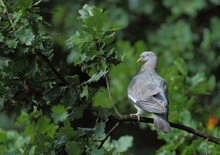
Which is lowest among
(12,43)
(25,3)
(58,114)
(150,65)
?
(58,114)

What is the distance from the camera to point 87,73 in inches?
124

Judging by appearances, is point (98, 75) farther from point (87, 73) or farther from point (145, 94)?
point (145, 94)

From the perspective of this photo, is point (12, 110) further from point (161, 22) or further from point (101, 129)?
point (161, 22)

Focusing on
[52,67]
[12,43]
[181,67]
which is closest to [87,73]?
[52,67]

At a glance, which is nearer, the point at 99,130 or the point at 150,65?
the point at 99,130

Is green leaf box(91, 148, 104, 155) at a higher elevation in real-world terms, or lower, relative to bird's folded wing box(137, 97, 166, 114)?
lower

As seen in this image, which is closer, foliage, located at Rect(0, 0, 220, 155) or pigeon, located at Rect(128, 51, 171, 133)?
foliage, located at Rect(0, 0, 220, 155)

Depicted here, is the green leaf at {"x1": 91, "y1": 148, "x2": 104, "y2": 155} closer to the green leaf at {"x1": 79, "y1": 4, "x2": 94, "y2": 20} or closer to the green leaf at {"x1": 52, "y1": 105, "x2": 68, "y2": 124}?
the green leaf at {"x1": 79, "y1": 4, "x2": 94, "y2": 20}

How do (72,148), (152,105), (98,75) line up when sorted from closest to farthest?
1. (72,148)
2. (98,75)
3. (152,105)

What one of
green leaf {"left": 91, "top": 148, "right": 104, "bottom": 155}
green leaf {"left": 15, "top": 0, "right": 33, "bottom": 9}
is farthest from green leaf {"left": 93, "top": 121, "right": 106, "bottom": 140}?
green leaf {"left": 15, "top": 0, "right": 33, "bottom": 9}

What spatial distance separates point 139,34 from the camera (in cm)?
733

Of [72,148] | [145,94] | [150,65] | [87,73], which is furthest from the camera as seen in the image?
[150,65]

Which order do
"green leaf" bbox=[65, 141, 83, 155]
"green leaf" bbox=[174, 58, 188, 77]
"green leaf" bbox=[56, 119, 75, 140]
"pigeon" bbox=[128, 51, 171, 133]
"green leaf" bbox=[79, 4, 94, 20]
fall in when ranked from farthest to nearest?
"green leaf" bbox=[174, 58, 188, 77] → "pigeon" bbox=[128, 51, 171, 133] → "green leaf" bbox=[79, 4, 94, 20] → "green leaf" bbox=[56, 119, 75, 140] → "green leaf" bbox=[65, 141, 83, 155]

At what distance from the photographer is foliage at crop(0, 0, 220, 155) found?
2.93 metres
